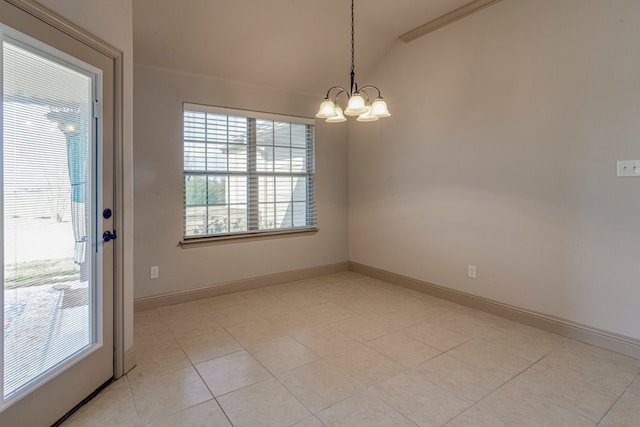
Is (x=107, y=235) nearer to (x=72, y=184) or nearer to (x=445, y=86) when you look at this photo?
(x=72, y=184)

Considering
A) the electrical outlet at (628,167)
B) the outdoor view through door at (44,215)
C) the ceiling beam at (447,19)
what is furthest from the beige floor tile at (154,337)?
the ceiling beam at (447,19)

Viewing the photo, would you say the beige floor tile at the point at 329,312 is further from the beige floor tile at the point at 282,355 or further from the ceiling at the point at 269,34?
the ceiling at the point at 269,34

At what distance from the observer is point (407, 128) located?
13.3ft

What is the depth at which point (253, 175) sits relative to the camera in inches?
162

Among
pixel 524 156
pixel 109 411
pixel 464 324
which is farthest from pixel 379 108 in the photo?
pixel 109 411

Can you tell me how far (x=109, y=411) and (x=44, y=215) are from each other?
1.11 m

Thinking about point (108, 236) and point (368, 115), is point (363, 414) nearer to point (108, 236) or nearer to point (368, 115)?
point (108, 236)

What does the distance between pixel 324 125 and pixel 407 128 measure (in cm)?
116

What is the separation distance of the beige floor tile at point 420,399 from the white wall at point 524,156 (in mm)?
1528

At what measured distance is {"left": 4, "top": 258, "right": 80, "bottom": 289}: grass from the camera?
60.0 inches

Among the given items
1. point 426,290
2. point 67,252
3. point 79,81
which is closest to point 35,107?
point 79,81

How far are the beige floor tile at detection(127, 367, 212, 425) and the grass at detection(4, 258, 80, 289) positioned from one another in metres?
0.77

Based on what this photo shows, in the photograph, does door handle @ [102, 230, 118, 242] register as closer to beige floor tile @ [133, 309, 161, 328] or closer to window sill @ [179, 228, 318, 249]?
beige floor tile @ [133, 309, 161, 328]

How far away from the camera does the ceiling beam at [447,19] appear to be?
323 centimetres
